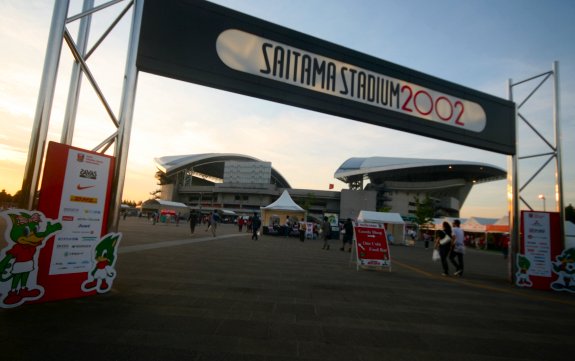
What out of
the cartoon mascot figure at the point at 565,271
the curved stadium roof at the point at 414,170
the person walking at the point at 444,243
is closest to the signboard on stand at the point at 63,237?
the person walking at the point at 444,243

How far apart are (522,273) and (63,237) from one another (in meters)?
10.3

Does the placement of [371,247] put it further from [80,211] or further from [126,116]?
[80,211]

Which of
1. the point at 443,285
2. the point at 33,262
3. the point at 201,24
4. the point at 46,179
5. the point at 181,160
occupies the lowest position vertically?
the point at 443,285

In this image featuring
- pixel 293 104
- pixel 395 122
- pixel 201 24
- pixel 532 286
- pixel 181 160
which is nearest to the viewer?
pixel 201 24

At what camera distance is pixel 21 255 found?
4.09m

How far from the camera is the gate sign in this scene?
5.64 meters

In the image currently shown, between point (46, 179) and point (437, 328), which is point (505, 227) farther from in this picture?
point (46, 179)

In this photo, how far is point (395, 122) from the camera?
24.2ft

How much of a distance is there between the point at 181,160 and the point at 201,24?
4062 inches

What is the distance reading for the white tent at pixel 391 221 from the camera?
27.8 metres

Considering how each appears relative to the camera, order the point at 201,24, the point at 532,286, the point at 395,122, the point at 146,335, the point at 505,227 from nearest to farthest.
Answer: the point at 146,335 < the point at 201,24 < the point at 395,122 < the point at 532,286 < the point at 505,227

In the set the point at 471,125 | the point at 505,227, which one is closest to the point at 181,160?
the point at 505,227

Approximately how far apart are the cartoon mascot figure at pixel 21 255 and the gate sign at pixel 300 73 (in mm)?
2881

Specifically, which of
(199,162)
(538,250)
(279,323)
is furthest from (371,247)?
(199,162)
